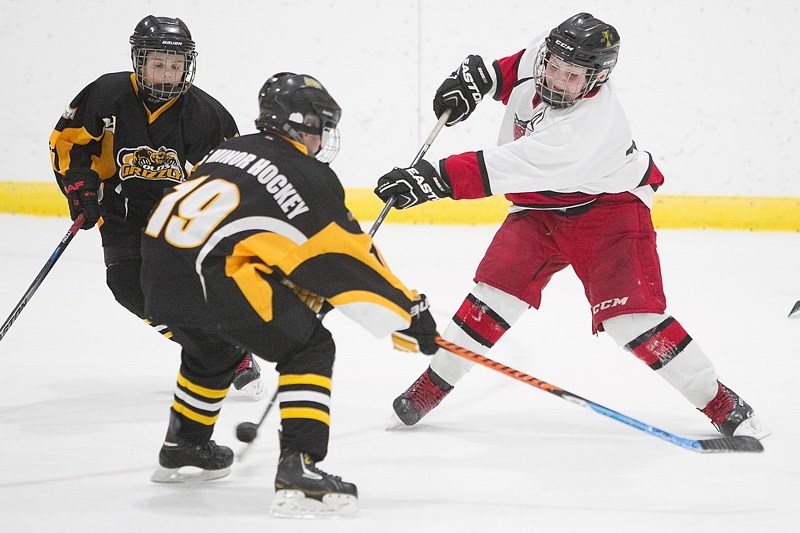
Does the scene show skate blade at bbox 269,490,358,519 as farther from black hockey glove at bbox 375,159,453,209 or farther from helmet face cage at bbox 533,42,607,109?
helmet face cage at bbox 533,42,607,109

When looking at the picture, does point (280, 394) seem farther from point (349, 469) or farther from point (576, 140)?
point (576, 140)

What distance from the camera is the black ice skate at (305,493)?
195 cm

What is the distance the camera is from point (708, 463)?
2365mm

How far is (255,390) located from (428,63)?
3612 mm

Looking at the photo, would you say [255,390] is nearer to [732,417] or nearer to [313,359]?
[313,359]

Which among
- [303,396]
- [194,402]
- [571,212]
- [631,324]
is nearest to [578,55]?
[571,212]

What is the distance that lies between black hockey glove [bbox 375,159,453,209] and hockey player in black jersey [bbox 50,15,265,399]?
0.69 metres

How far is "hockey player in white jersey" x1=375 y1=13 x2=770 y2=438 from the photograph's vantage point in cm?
248

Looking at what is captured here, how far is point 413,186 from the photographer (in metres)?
2.46

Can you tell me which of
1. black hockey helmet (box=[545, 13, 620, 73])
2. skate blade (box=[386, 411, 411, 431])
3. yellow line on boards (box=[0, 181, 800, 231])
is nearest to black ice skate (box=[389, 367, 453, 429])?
skate blade (box=[386, 411, 411, 431])

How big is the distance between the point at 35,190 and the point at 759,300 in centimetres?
427

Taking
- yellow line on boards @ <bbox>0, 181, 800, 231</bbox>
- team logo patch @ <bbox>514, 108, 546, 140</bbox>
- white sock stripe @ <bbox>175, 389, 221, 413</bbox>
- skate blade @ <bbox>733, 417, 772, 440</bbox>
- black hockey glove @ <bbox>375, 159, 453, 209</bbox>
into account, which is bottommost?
yellow line on boards @ <bbox>0, 181, 800, 231</bbox>

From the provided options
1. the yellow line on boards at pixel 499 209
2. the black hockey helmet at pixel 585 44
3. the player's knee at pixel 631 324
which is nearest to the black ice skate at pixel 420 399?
the player's knee at pixel 631 324

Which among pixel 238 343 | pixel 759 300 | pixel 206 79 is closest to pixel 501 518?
pixel 238 343
